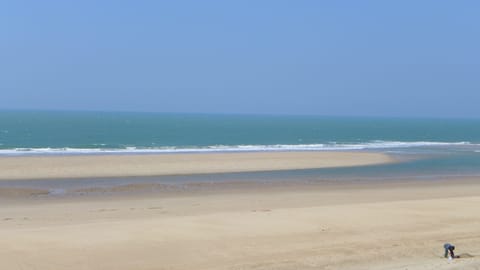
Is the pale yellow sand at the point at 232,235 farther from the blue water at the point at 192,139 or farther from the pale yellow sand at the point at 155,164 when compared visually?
the blue water at the point at 192,139

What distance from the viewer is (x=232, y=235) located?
13570mm

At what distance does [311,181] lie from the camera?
2750 centimetres

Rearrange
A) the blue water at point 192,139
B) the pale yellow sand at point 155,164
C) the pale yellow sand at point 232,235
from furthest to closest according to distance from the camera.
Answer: the blue water at point 192,139 < the pale yellow sand at point 155,164 < the pale yellow sand at point 232,235

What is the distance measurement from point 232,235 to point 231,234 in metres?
0.10

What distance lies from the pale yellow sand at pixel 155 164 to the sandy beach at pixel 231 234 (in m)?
8.40

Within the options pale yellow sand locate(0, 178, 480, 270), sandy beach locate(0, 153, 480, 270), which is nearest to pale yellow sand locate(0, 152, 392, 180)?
sandy beach locate(0, 153, 480, 270)

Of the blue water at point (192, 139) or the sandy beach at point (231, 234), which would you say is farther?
the blue water at point (192, 139)

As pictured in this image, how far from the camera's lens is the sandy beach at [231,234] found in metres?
11.4

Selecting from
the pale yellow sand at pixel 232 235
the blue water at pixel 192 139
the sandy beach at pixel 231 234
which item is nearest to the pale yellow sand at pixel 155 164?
the sandy beach at pixel 231 234

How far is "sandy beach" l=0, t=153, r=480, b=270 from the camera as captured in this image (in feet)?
37.3

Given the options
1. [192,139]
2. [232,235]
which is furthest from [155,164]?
[192,139]

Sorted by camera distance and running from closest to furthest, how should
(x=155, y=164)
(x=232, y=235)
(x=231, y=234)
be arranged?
1. (x=232, y=235)
2. (x=231, y=234)
3. (x=155, y=164)

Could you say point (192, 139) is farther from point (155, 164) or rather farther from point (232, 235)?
point (232, 235)

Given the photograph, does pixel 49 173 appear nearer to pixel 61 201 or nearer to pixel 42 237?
pixel 61 201
